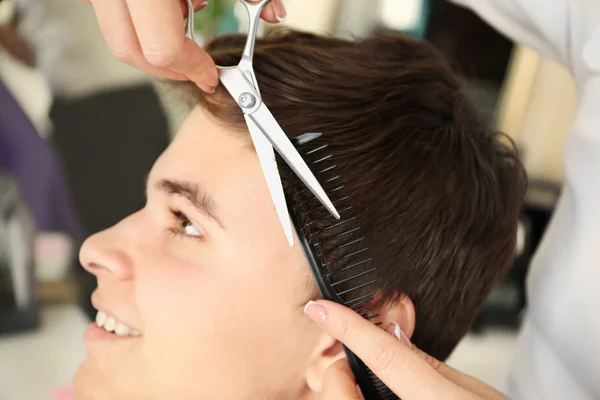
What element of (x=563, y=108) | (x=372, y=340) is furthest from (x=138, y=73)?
(x=563, y=108)

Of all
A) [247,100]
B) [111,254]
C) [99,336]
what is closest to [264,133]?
[247,100]

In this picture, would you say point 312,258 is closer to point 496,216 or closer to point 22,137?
point 496,216

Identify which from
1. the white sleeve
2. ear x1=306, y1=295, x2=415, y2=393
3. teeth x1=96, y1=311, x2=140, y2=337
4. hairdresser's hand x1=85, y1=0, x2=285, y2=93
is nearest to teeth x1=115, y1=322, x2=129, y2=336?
teeth x1=96, y1=311, x2=140, y2=337

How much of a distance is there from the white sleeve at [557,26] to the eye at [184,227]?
60 centimetres

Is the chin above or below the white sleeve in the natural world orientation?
below

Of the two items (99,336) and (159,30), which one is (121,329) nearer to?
(99,336)

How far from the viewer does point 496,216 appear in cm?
76

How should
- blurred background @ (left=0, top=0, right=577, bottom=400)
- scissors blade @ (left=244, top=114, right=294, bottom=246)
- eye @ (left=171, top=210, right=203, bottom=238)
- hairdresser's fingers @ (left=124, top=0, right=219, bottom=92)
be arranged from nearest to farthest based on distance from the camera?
hairdresser's fingers @ (left=124, top=0, right=219, bottom=92), scissors blade @ (left=244, top=114, right=294, bottom=246), eye @ (left=171, top=210, right=203, bottom=238), blurred background @ (left=0, top=0, right=577, bottom=400)

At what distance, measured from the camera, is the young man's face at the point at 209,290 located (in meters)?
0.64

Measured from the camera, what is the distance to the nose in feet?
2.23

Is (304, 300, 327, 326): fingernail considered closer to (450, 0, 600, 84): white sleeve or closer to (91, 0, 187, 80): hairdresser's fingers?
(91, 0, 187, 80): hairdresser's fingers

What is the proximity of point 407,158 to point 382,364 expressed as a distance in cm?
28

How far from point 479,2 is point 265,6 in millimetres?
437

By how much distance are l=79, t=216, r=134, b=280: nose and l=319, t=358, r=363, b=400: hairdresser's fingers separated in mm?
293
